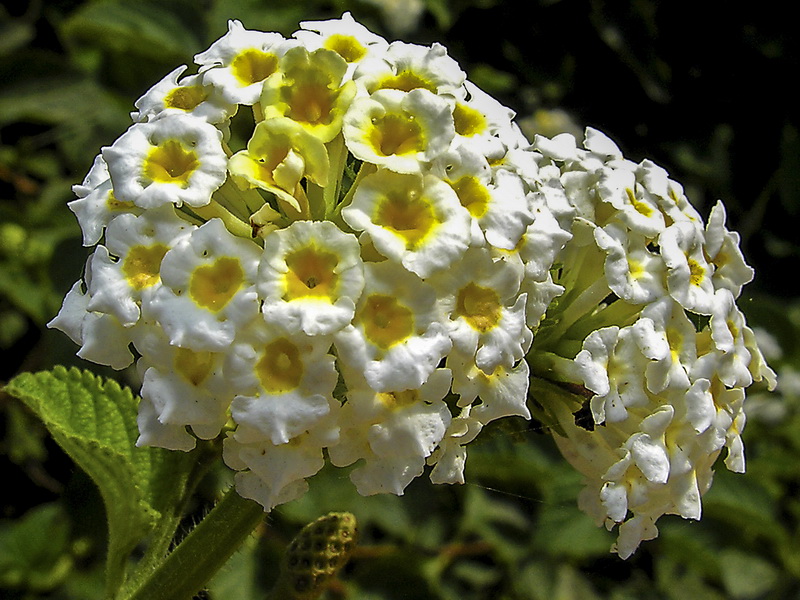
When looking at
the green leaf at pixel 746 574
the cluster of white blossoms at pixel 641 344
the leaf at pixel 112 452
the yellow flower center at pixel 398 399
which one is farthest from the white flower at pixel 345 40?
the green leaf at pixel 746 574

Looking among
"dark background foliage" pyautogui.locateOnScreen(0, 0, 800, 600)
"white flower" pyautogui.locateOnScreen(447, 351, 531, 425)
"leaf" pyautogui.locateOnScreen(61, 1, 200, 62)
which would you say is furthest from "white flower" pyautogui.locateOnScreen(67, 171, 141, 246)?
"leaf" pyautogui.locateOnScreen(61, 1, 200, 62)

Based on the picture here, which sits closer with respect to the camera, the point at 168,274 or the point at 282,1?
the point at 168,274

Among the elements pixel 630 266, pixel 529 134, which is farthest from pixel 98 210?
pixel 529 134

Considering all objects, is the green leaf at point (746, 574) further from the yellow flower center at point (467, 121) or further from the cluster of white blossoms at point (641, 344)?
the yellow flower center at point (467, 121)

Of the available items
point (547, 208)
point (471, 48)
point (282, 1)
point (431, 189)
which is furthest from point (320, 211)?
point (471, 48)

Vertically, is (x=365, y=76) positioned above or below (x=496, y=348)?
above

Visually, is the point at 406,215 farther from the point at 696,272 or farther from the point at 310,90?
the point at 696,272

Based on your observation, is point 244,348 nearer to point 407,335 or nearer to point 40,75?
point 407,335
